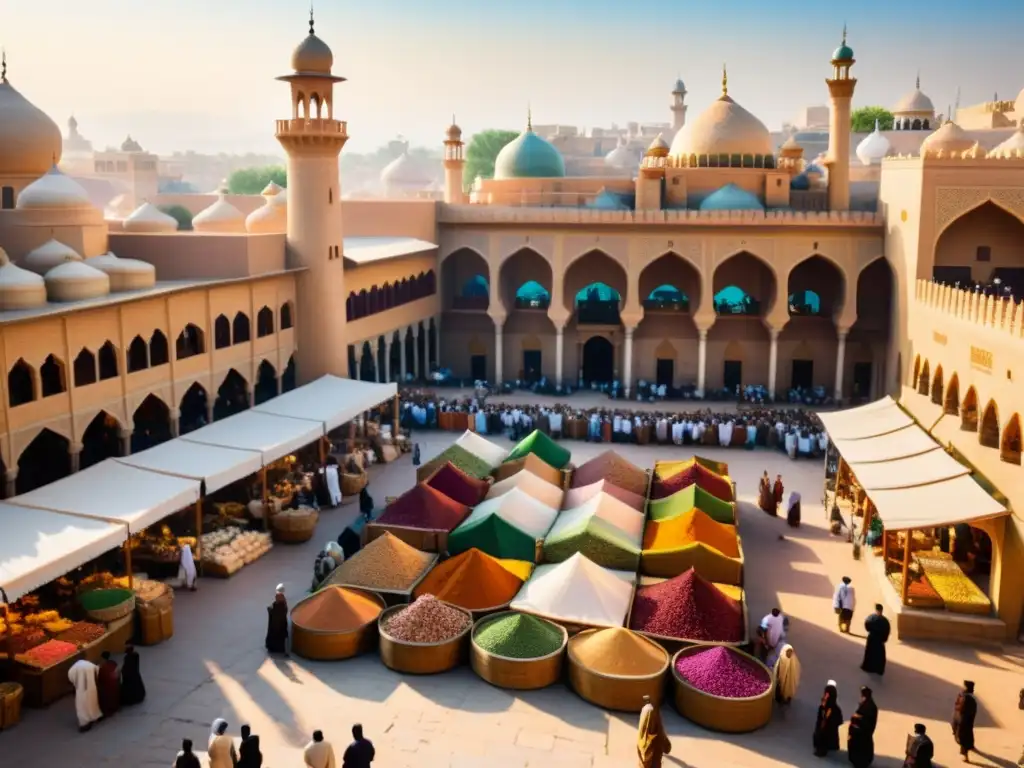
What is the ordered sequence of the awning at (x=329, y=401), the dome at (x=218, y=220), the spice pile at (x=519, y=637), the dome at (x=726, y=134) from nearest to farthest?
the spice pile at (x=519, y=637), the awning at (x=329, y=401), the dome at (x=218, y=220), the dome at (x=726, y=134)

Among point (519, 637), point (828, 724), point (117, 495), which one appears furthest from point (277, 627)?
point (828, 724)

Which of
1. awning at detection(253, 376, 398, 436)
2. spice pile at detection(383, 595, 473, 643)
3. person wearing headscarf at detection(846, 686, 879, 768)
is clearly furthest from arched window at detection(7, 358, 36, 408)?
person wearing headscarf at detection(846, 686, 879, 768)

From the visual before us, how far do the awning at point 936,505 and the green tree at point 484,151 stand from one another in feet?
192

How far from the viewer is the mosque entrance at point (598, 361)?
2969 centimetres

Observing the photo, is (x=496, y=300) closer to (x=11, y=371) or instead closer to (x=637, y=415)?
(x=637, y=415)

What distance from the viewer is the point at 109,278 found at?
660 inches

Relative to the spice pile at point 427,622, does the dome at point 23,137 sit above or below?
above

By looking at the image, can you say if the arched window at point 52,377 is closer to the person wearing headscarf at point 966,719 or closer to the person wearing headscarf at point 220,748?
the person wearing headscarf at point 220,748

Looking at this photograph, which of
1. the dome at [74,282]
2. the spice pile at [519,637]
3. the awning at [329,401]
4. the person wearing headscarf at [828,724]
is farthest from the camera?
the awning at [329,401]

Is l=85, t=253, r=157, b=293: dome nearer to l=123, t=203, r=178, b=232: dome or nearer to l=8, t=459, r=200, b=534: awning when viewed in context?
l=8, t=459, r=200, b=534: awning

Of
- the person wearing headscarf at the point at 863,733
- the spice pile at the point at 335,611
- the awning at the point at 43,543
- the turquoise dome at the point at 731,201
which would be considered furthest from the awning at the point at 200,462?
the turquoise dome at the point at 731,201

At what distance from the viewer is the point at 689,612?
38.9ft

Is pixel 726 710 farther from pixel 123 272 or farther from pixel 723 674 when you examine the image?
pixel 123 272

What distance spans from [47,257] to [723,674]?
1305cm
